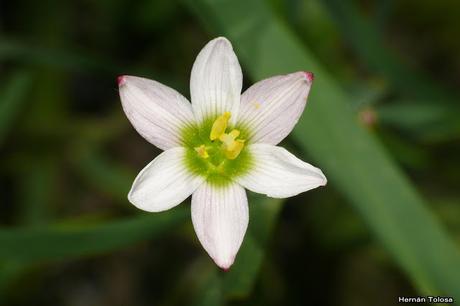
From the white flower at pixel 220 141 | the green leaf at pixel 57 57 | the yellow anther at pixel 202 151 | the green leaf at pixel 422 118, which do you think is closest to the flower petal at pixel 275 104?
the white flower at pixel 220 141

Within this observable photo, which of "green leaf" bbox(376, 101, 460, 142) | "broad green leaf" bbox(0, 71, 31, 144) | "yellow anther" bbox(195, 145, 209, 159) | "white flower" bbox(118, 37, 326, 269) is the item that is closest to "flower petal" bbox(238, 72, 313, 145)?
"white flower" bbox(118, 37, 326, 269)

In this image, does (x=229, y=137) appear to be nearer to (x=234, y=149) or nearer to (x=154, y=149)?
(x=234, y=149)

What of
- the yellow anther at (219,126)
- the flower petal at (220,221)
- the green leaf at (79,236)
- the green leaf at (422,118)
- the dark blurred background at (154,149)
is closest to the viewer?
the flower petal at (220,221)

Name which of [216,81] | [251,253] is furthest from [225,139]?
[251,253]

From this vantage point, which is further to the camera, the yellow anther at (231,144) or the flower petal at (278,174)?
the yellow anther at (231,144)

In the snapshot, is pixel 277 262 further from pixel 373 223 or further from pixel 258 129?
pixel 258 129

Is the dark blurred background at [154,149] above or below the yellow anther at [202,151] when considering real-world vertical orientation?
above

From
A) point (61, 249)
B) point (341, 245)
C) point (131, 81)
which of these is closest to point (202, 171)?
point (131, 81)

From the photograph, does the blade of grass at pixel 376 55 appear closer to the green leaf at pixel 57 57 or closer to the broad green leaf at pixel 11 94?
the green leaf at pixel 57 57
